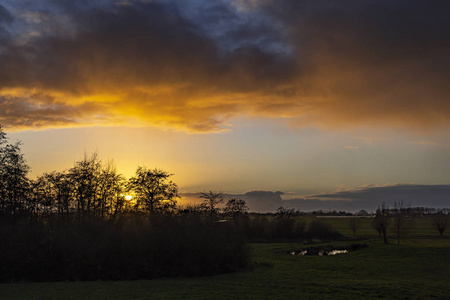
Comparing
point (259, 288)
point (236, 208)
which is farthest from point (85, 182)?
point (236, 208)

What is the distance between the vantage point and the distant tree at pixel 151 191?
41.9m

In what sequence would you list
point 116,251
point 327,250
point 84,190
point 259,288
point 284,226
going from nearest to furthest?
point 259,288
point 116,251
point 84,190
point 327,250
point 284,226

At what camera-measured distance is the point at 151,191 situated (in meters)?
42.4

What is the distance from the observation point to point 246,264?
105ft

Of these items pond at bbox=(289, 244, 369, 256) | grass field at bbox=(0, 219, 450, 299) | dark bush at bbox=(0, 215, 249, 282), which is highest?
dark bush at bbox=(0, 215, 249, 282)

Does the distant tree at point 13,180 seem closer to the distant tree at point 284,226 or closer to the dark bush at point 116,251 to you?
the dark bush at point 116,251

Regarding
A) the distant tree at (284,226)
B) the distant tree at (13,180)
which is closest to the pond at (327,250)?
the distant tree at (284,226)

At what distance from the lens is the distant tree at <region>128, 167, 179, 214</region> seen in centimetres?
4194

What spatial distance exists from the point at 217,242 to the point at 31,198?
970 inches

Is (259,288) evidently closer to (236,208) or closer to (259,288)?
(259,288)

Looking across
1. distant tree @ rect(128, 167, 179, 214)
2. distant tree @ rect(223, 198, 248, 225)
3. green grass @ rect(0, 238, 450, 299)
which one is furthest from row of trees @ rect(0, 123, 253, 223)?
distant tree @ rect(223, 198, 248, 225)

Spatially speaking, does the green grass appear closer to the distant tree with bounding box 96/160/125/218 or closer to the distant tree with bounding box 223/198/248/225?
the distant tree with bounding box 96/160/125/218

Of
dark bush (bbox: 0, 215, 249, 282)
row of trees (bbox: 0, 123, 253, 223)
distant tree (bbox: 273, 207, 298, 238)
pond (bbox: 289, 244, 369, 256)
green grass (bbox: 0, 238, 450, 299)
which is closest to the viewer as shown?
green grass (bbox: 0, 238, 450, 299)

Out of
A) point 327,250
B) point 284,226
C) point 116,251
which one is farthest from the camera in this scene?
point 284,226
